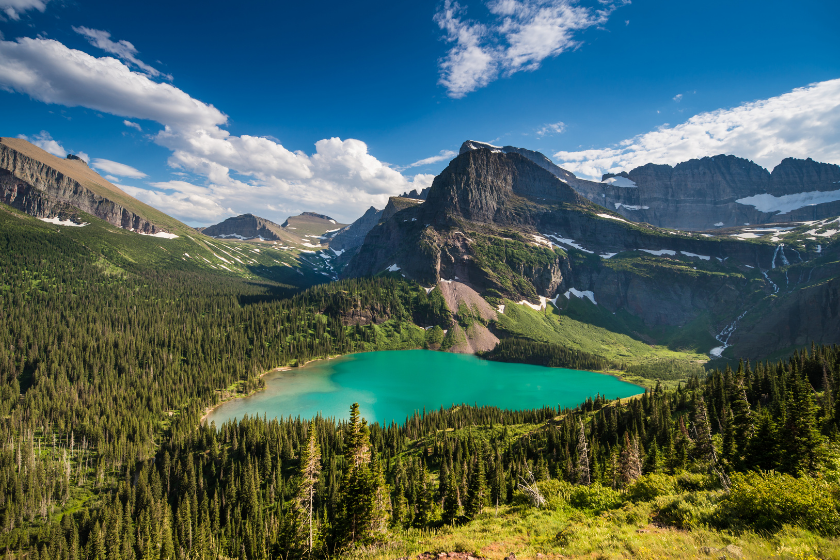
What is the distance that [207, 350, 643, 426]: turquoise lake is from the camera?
95.2 meters

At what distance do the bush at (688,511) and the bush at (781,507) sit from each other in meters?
0.62

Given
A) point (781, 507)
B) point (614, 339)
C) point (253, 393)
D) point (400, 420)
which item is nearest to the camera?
point (781, 507)

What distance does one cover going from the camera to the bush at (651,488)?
2134 cm

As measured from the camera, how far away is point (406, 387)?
114625 mm

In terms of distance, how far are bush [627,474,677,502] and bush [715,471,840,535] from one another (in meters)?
6.15

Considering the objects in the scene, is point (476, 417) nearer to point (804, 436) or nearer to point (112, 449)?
point (804, 436)

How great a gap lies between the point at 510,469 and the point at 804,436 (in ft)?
101

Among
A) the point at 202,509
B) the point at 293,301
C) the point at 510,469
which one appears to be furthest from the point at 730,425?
the point at 293,301

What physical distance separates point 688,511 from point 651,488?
20.9ft

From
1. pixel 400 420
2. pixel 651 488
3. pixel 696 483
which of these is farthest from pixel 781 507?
pixel 400 420

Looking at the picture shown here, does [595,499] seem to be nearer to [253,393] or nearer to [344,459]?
[344,459]

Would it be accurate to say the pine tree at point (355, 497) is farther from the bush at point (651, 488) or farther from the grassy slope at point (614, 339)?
the grassy slope at point (614, 339)

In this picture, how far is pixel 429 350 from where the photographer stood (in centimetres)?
17225

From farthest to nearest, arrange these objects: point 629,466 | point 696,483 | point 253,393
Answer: point 253,393
point 629,466
point 696,483
